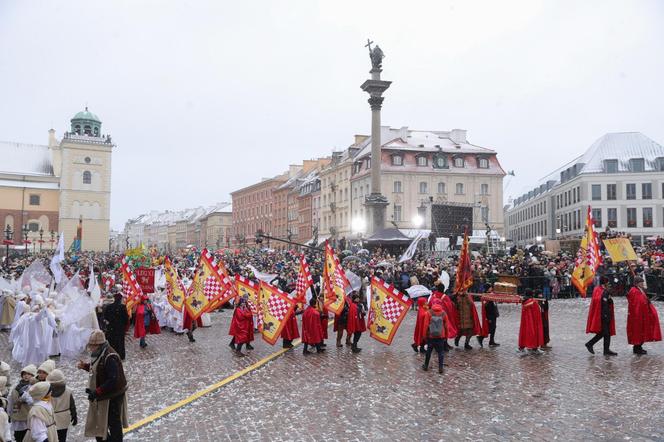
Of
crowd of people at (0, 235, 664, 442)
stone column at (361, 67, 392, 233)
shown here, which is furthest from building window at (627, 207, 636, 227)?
crowd of people at (0, 235, 664, 442)

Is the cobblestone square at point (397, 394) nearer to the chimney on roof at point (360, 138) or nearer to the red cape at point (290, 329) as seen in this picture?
the red cape at point (290, 329)

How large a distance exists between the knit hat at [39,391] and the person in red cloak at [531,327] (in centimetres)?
1003

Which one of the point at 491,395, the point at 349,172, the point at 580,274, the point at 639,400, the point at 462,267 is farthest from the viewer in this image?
the point at 349,172

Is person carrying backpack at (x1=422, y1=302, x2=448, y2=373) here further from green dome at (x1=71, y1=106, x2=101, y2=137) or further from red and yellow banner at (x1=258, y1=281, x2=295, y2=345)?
green dome at (x1=71, y1=106, x2=101, y2=137)

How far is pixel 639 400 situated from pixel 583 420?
151 cm

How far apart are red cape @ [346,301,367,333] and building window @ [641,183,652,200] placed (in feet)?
184

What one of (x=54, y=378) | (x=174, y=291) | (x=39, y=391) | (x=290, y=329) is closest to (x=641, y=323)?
(x=290, y=329)

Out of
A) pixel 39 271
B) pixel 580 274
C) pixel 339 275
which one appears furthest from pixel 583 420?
pixel 39 271

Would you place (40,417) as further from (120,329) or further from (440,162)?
(440,162)

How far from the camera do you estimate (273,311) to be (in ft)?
48.5

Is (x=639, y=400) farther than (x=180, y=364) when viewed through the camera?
No

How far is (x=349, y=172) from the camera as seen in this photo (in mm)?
73875

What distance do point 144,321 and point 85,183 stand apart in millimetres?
83083

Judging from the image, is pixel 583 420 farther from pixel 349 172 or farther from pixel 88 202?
pixel 88 202
